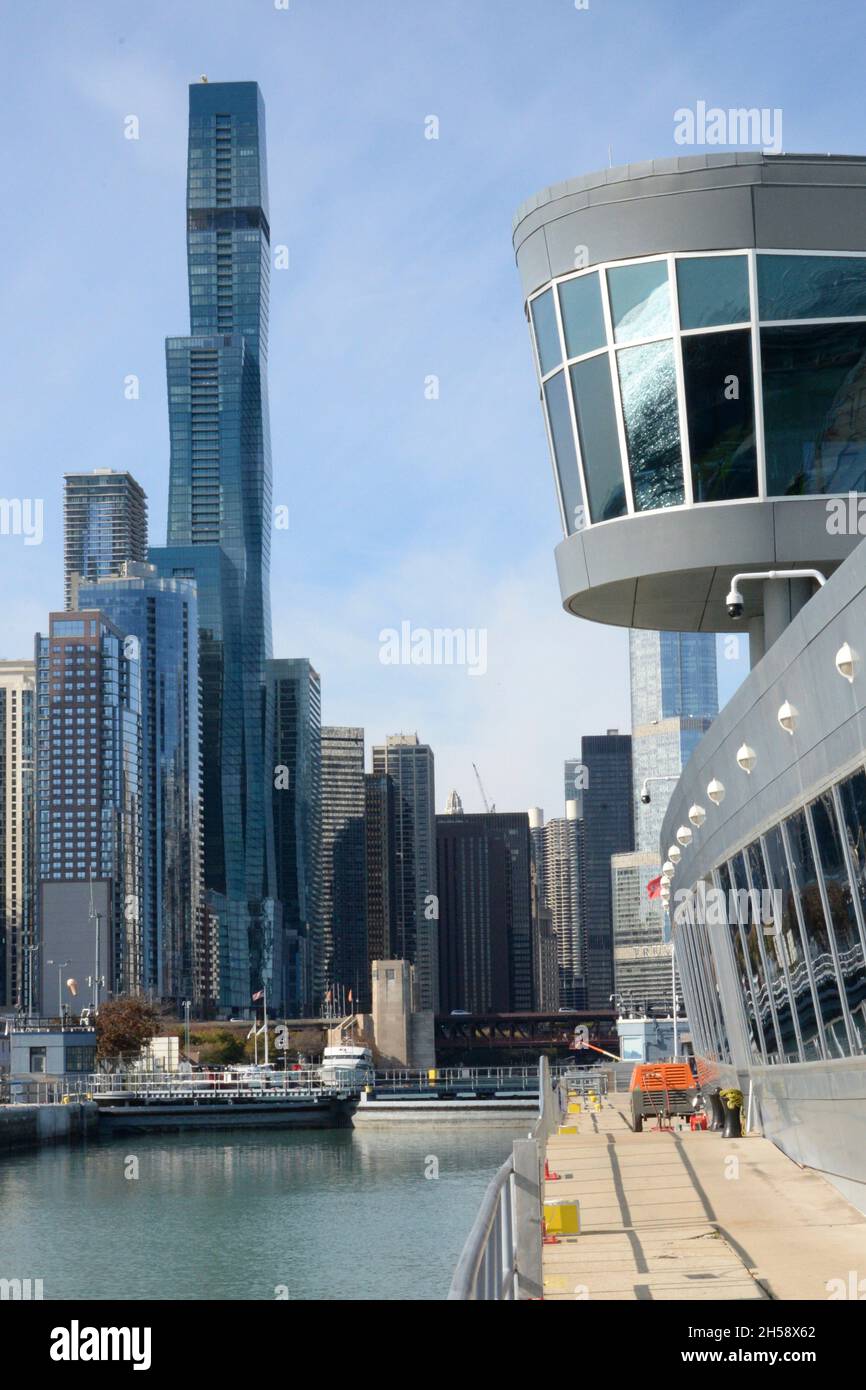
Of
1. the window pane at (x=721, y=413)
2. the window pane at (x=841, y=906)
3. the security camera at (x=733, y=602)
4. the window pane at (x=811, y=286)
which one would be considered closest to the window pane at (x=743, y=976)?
the security camera at (x=733, y=602)

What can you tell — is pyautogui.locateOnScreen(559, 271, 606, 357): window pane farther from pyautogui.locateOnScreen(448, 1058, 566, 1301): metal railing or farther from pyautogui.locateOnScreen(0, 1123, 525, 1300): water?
pyautogui.locateOnScreen(0, 1123, 525, 1300): water

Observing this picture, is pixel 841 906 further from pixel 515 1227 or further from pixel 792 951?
pixel 515 1227

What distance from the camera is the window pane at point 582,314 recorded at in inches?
992

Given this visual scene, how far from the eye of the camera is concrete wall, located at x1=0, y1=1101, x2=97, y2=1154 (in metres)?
97.8

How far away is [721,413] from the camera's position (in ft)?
78.9

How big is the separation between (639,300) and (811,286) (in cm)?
244

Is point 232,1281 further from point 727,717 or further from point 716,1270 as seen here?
point 716,1270

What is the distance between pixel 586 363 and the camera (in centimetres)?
2531

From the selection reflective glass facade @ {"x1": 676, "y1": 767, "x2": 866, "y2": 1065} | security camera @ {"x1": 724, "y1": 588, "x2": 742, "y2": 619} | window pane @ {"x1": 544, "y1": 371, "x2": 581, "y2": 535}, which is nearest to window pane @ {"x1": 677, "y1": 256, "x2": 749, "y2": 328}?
window pane @ {"x1": 544, "y1": 371, "x2": 581, "y2": 535}

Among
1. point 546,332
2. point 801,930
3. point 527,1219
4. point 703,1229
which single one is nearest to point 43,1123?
point 546,332

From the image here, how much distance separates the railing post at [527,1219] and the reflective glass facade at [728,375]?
43.7ft

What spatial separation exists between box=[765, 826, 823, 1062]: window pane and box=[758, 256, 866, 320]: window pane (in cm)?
779

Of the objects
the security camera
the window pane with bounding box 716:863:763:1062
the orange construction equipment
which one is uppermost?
the security camera

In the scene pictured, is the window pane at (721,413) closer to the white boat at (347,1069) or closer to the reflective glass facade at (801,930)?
the reflective glass facade at (801,930)
